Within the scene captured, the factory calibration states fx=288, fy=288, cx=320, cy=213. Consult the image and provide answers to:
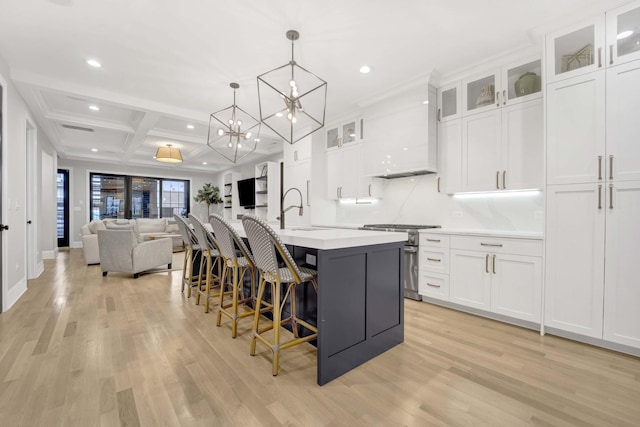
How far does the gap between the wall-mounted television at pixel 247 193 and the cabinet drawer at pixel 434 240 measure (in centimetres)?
529

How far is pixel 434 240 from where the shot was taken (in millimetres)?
3312

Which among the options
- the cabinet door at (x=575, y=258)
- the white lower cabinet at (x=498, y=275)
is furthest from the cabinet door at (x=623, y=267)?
the white lower cabinet at (x=498, y=275)

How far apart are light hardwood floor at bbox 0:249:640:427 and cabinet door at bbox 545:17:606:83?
7.42 feet

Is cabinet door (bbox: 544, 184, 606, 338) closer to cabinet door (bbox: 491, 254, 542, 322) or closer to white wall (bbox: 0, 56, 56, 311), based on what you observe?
cabinet door (bbox: 491, 254, 542, 322)

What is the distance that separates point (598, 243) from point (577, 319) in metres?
0.64

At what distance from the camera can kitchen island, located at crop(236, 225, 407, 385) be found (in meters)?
1.77

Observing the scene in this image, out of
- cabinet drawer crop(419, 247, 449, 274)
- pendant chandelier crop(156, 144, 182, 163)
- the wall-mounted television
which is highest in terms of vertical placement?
pendant chandelier crop(156, 144, 182, 163)

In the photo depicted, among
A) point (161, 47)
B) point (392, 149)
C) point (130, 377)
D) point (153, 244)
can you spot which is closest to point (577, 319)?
point (392, 149)

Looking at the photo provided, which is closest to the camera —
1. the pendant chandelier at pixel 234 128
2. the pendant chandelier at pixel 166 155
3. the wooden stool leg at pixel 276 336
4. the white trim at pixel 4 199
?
the wooden stool leg at pixel 276 336

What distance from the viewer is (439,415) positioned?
4.97ft

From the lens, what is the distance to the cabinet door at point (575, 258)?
89.2 inches

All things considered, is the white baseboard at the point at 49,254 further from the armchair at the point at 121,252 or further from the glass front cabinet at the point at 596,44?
the glass front cabinet at the point at 596,44

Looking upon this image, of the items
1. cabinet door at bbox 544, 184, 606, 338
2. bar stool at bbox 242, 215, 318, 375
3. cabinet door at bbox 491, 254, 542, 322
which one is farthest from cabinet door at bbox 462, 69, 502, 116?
bar stool at bbox 242, 215, 318, 375

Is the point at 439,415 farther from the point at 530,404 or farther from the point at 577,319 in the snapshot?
the point at 577,319
